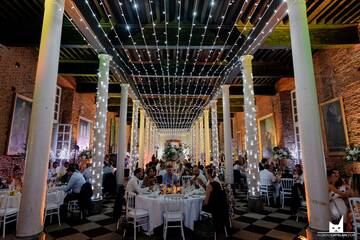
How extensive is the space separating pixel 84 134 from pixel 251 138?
26.7 ft

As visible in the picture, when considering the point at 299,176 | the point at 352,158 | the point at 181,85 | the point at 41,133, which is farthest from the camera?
the point at 181,85

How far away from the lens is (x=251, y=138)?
18.0 ft

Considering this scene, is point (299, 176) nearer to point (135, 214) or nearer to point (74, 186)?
point (135, 214)

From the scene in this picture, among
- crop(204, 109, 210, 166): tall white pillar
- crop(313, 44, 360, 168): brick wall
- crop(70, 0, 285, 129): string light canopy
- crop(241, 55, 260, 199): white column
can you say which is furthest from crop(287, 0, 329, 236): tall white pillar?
crop(204, 109, 210, 166): tall white pillar

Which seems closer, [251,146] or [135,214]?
[135,214]

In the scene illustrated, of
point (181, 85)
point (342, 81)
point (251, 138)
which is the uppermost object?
point (181, 85)

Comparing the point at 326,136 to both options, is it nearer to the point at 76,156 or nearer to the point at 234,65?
the point at 234,65

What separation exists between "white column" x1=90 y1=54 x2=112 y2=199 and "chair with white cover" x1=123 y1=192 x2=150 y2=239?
4.89 feet

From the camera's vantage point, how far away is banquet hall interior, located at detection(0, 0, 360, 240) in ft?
9.47

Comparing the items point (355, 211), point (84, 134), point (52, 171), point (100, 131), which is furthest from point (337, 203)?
point (84, 134)

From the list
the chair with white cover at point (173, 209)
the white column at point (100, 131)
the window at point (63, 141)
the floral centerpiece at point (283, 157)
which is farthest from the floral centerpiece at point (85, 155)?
the floral centerpiece at point (283, 157)

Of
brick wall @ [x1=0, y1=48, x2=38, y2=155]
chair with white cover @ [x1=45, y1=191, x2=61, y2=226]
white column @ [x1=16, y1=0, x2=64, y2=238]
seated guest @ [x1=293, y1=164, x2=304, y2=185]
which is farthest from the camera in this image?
brick wall @ [x1=0, y1=48, x2=38, y2=155]

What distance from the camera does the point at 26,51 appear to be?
20.7 feet

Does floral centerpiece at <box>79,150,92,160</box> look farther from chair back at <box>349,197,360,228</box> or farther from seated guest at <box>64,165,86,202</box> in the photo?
chair back at <box>349,197,360,228</box>
